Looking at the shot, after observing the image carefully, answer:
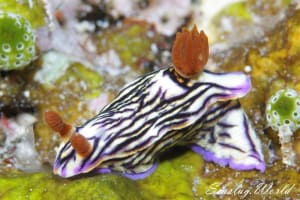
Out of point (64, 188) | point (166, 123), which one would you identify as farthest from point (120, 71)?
point (64, 188)

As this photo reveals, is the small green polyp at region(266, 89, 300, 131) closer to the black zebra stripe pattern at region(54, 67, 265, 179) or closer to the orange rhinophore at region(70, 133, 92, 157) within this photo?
the black zebra stripe pattern at region(54, 67, 265, 179)

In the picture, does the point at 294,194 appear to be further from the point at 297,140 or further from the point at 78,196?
the point at 78,196

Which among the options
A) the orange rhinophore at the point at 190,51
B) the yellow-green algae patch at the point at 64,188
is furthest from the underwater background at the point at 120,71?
the orange rhinophore at the point at 190,51

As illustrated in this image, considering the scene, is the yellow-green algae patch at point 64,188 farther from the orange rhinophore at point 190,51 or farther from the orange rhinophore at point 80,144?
the orange rhinophore at point 190,51

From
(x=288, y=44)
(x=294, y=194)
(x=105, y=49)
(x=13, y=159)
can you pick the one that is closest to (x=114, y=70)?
(x=105, y=49)

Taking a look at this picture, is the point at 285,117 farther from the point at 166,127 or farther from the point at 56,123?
the point at 56,123

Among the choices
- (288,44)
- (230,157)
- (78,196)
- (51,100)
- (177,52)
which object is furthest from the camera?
(51,100)
